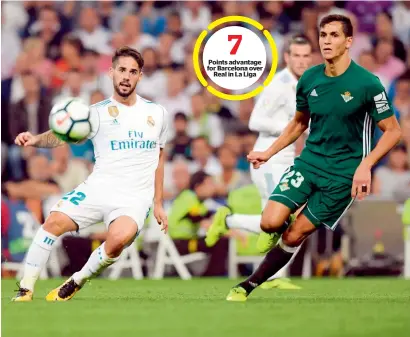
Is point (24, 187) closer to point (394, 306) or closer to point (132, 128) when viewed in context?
point (132, 128)

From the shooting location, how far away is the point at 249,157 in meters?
8.98

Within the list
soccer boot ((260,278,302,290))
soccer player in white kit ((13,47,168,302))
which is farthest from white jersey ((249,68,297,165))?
soccer player in white kit ((13,47,168,302))

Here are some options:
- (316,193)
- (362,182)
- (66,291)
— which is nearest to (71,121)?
(66,291)

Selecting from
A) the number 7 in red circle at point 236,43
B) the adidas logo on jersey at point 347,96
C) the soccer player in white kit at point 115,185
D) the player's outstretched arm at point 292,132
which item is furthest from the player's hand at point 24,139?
the number 7 in red circle at point 236,43

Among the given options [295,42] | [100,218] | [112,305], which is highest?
[295,42]

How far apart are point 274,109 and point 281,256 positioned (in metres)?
2.59

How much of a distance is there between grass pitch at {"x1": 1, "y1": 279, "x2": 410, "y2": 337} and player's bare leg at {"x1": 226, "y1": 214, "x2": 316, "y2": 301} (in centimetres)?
14

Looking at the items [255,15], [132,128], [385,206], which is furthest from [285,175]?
[255,15]

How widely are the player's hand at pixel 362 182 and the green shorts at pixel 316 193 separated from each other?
1.68ft

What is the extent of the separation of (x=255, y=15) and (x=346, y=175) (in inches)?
335

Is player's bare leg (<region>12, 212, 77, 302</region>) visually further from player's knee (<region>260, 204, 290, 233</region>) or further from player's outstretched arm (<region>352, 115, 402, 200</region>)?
player's outstretched arm (<region>352, 115, 402, 200</region>)

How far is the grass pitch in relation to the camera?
6949 millimetres

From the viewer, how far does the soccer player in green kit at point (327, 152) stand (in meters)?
8.95

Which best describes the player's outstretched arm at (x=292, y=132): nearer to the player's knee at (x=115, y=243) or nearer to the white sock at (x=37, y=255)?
the player's knee at (x=115, y=243)
